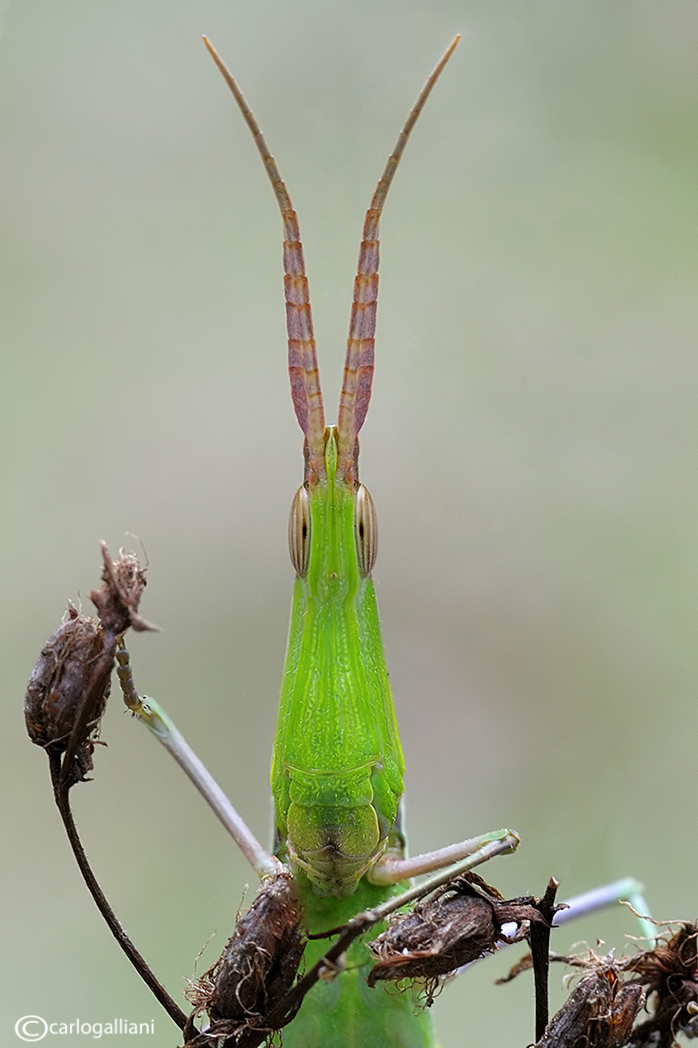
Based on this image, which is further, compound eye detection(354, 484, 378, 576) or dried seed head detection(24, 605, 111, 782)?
compound eye detection(354, 484, 378, 576)

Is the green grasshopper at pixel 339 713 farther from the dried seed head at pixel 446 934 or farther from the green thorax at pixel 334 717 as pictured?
the dried seed head at pixel 446 934

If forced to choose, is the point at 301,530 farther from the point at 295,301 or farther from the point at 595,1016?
the point at 595,1016

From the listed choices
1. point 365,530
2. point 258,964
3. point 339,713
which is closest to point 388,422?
point 365,530

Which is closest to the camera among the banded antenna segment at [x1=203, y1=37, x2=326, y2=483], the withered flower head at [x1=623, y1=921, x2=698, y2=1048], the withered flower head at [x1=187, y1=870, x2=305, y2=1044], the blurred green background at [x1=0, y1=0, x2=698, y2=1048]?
the withered flower head at [x1=187, y1=870, x2=305, y2=1044]

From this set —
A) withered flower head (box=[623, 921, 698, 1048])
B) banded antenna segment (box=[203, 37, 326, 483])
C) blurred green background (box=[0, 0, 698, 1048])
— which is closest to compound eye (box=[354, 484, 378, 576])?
banded antenna segment (box=[203, 37, 326, 483])

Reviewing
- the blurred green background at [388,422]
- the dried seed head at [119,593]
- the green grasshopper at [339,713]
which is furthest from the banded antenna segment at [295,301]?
the blurred green background at [388,422]

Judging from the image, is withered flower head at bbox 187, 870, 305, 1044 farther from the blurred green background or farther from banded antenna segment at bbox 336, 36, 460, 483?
the blurred green background
